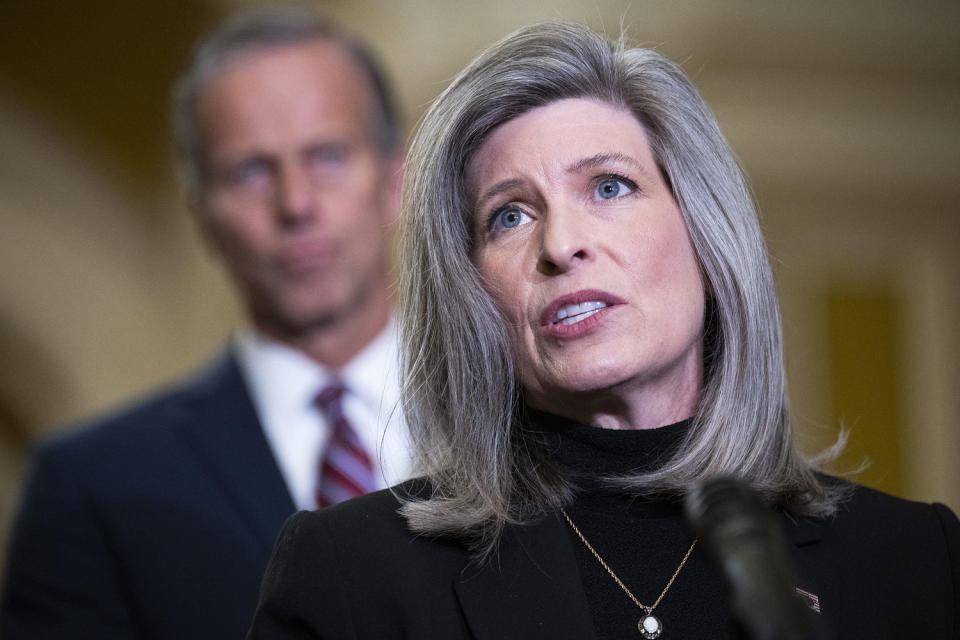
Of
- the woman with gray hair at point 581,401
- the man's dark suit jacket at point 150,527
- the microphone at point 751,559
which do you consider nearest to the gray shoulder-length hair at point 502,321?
the woman with gray hair at point 581,401

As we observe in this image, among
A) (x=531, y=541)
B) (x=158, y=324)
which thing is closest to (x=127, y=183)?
(x=158, y=324)

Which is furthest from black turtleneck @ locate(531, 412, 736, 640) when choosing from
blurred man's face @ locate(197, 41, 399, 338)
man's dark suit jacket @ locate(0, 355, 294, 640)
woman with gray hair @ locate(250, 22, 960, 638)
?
blurred man's face @ locate(197, 41, 399, 338)

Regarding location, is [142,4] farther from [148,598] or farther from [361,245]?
[148,598]

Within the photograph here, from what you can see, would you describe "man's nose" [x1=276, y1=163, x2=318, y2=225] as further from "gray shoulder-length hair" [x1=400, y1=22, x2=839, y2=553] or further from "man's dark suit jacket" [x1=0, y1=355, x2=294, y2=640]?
"gray shoulder-length hair" [x1=400, y1=22, x2=839, y2=553]

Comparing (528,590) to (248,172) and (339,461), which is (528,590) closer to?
(339,461)

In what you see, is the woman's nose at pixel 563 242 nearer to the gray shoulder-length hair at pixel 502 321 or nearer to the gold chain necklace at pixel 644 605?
the gray shoulder-length hair at pixel 502 321

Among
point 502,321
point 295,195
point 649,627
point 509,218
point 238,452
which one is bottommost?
point 649,627

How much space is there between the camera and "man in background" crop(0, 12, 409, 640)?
2.62 m

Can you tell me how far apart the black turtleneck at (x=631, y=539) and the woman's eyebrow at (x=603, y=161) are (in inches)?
13.6

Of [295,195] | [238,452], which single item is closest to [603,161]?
[238,452]

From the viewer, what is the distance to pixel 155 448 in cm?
280

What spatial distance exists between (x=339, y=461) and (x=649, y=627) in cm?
128

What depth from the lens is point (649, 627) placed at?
1.72 metres

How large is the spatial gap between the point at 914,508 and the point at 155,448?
1.51 m
